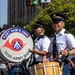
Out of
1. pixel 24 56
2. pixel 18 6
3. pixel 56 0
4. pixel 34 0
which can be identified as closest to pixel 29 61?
pixel 24 56

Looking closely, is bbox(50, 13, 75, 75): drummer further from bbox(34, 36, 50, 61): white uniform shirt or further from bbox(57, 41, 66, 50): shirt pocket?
bbox(34, 36, 50, 61): white uniform shirt

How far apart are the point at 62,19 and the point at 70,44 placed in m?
0.44

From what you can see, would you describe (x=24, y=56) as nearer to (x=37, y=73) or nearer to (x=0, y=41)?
(x=0, y=41)

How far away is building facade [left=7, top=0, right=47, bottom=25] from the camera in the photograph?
7181 cm

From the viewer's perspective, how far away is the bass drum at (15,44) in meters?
8.45

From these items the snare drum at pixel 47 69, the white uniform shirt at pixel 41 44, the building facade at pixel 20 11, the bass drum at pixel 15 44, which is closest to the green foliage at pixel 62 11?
the bass drum at pixel 15 44

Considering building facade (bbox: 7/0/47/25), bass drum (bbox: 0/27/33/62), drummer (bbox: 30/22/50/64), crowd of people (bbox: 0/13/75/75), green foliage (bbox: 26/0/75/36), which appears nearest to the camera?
crowd of people (bbox: 0/13/75/75)

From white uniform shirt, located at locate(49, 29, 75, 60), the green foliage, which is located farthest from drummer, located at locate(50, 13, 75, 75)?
the green foliage

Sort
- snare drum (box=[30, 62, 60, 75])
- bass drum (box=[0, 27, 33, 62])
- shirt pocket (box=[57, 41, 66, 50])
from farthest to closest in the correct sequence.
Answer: bass drum (box=[0, 27, 33, 62]), shirt pocket (box=[57, 41, 66, 50]), snare drum (box=[30, 62, 60, 75])

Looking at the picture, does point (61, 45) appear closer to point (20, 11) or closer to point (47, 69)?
point (47, 69)

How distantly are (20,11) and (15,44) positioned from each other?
244 feet

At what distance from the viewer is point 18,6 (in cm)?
8356

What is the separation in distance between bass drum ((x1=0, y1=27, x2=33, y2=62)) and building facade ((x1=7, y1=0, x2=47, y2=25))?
5922cm

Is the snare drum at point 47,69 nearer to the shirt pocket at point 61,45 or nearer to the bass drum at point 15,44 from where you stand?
the shirt pocket at point 61,45
